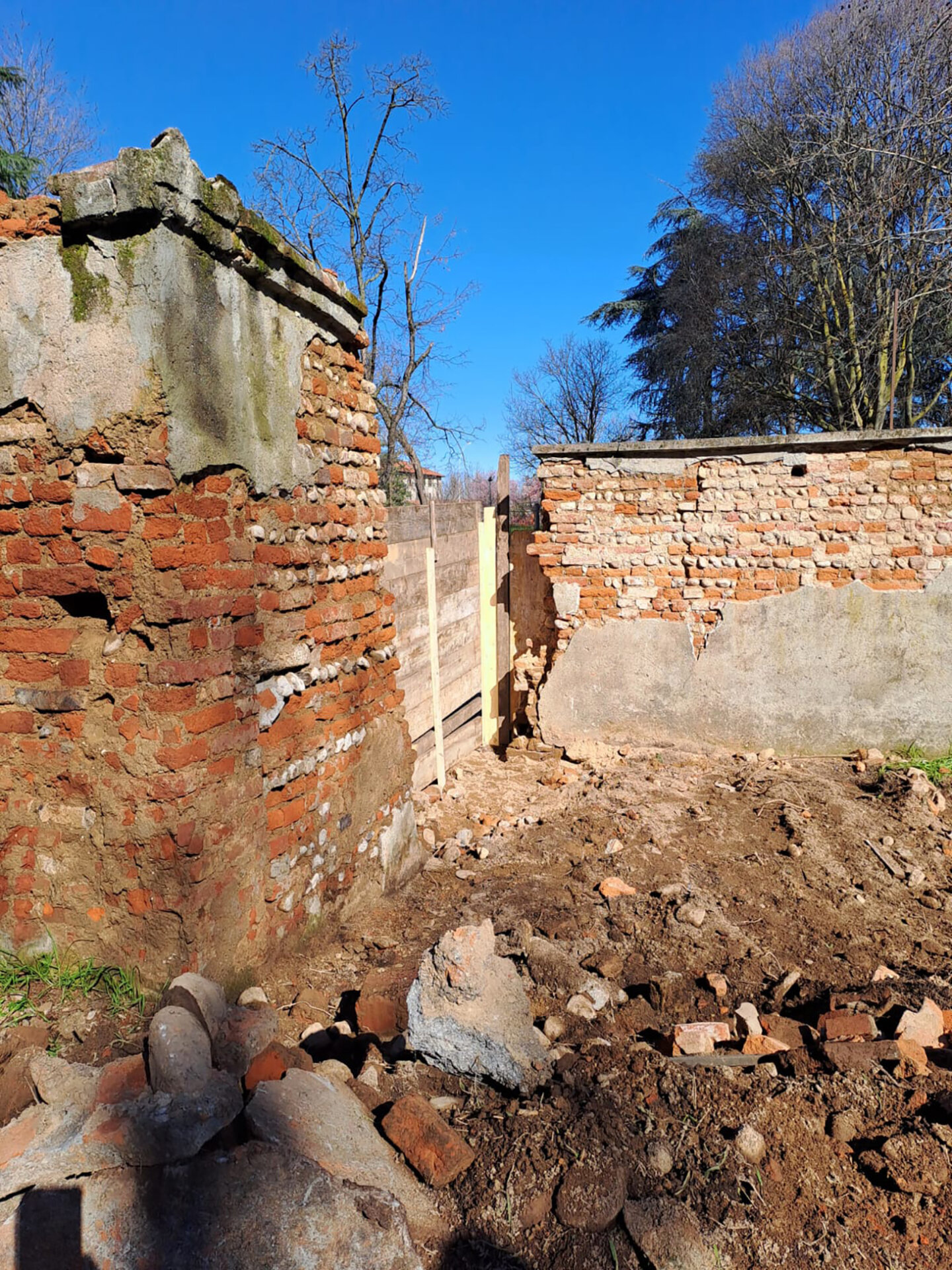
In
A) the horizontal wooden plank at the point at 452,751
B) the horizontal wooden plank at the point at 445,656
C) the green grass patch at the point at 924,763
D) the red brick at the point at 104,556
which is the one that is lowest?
the green grass patch at the point at 924,763

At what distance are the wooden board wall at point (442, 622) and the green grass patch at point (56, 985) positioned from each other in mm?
2271

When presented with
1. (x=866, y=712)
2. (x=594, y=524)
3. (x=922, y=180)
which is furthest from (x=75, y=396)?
(x=922, y=180)

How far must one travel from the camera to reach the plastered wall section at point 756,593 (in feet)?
18.8

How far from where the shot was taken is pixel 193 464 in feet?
7.58

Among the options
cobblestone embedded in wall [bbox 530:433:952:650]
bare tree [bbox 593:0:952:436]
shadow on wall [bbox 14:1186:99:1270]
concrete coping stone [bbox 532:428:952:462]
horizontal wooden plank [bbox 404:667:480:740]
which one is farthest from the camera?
bare tree [bbox 593:0:952:436]

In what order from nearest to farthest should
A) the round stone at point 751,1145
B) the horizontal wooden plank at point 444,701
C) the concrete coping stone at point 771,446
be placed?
the round stone at point 751,1145, the horizontal wooden plank at point 444,701, the concrete coping stone at point 771,446

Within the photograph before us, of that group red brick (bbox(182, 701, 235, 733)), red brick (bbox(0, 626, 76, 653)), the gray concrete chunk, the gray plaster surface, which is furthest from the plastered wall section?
red brick (bbox(0, 626, 76, 653))

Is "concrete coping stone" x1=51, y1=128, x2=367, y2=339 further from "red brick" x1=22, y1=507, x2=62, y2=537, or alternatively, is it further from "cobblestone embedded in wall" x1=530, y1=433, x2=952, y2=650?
"cobblestone embedded in wall" x1=530, y1=433, x2=952, y2=650

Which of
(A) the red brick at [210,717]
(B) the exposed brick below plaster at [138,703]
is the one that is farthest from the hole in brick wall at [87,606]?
(A) the red brick at [210,717]

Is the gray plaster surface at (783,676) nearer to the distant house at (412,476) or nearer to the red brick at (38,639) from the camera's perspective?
the red brick at (38,639)

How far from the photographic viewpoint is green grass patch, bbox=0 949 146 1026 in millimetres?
2289

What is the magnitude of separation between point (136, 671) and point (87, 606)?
0.95 ft

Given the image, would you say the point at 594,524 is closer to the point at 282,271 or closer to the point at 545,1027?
the point at 282,271

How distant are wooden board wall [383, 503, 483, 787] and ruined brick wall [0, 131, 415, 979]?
1853 mm
